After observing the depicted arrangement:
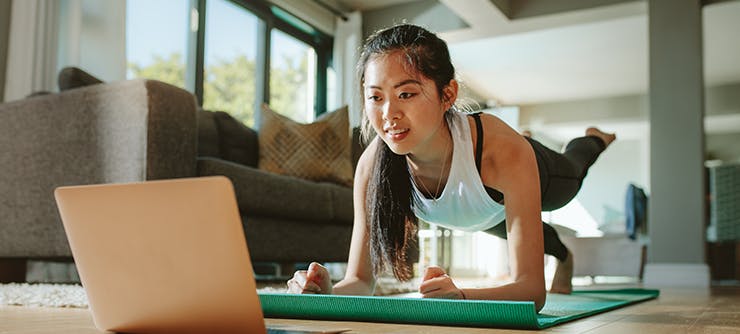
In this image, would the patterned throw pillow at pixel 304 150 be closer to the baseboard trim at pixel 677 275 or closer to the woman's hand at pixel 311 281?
the baseboard trim at pixel 677 275

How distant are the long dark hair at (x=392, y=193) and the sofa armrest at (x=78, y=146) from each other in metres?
0.98

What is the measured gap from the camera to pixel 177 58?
4.68m

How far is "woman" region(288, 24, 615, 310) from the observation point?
1.32m

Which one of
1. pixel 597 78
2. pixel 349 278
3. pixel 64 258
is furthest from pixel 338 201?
pixel 597 78

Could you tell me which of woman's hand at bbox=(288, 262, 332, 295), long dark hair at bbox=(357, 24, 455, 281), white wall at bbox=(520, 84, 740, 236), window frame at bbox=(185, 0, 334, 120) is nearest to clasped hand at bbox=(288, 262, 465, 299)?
woman's hand at bbox=(288, 262, 332, 295)

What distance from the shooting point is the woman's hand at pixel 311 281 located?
140 centimetres

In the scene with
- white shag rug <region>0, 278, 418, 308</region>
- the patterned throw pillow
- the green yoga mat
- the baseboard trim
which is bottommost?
the baseboard trim

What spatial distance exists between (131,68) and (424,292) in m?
3.77

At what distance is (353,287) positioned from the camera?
1.53 meters

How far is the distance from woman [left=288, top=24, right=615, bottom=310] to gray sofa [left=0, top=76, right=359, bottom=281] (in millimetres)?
967

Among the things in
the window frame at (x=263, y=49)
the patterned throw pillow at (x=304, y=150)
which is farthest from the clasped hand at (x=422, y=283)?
the window frame at (x=263, y=49)

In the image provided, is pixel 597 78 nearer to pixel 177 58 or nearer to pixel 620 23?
pixel 620 23

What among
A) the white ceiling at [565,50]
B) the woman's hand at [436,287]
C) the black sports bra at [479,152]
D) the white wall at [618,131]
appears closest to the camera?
the woman's hand at [436,287]

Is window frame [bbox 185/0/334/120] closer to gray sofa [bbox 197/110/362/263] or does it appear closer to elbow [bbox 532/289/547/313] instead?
gray sofa [bbox 197/110/362/263]
